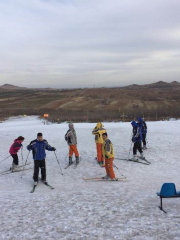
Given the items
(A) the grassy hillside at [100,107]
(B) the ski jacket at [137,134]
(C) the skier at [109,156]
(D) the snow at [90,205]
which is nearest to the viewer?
(D) the snow at [90,205]

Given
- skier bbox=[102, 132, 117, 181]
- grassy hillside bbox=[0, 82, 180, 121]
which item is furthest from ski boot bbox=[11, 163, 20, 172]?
grassy hillside bbox=[0, 82, 180, 121]

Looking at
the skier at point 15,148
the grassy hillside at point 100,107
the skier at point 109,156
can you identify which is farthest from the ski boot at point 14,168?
the grassy hillside at point 100,107

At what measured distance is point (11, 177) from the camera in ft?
36.7

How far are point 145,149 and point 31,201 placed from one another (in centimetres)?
924

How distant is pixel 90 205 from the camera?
7629 mm

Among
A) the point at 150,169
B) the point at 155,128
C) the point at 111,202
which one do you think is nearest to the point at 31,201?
the point at 111,202

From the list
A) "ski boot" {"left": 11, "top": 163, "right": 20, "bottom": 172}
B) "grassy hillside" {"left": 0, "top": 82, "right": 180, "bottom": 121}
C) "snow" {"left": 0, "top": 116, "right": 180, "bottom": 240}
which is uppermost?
"grassy hillside" {"left": 0, "top": 82, "right": 180, "bottom": 121}

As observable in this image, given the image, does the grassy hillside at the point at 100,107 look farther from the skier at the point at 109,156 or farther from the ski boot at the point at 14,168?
the skier at the point at 109,156

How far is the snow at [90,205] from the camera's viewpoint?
6.06m

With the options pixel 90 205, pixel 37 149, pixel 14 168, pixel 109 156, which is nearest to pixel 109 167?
pixel 109 156

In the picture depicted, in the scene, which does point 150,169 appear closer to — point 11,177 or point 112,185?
point 112,185

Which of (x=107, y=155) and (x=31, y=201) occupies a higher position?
(x=107, y=155)

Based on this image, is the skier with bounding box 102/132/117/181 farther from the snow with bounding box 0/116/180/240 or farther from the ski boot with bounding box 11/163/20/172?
the ski boot with bounding box 11/163/20/172

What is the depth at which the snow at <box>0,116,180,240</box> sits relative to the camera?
6.06 metres
